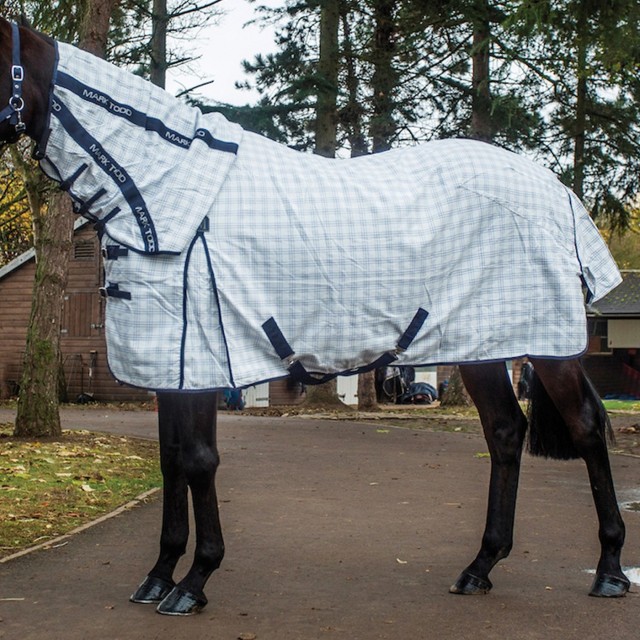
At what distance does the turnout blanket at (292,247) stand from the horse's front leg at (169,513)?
1.19ft

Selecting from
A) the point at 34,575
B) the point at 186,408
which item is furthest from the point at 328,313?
the point at 34,575

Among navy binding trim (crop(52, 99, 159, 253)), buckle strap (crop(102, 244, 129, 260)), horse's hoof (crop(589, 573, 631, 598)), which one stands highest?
navy binding trim (crop(52, 99, 159, 253))

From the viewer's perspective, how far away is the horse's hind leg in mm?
4695

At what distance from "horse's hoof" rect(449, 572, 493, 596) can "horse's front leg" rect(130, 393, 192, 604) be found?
1328 millimetres

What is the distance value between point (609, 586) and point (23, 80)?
350 cm

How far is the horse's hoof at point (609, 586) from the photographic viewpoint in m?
4.53

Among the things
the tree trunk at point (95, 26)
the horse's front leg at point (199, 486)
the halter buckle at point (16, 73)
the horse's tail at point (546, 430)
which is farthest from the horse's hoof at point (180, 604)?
the tree trunk at point (95, 26)

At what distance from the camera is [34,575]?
16.1ft

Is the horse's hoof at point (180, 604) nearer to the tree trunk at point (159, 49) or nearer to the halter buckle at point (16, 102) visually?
the halter buckle at point (16, 102)

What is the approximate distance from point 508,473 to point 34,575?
8.14 ft

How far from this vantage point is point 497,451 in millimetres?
4938

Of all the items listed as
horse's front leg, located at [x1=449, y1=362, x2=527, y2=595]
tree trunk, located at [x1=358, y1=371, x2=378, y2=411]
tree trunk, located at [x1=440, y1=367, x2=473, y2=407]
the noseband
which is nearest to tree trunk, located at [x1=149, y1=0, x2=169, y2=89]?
tree trunk, located at [x1=358, y1=371, x2=378, y2=411]

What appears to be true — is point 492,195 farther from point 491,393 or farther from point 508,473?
point 508,473

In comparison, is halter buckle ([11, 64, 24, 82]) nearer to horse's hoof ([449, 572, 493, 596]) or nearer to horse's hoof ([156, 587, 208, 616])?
horse's hoof ([156, 587, 208, 616])
